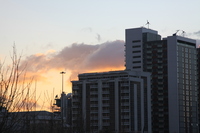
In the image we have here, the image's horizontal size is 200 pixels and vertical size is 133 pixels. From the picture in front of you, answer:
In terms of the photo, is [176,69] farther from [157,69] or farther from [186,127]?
[186,127]

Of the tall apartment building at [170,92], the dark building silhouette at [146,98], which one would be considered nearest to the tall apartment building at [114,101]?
the dark building silhouette at [146,98]

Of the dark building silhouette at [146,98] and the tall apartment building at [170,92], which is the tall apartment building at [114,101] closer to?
the dark building silhouette at [146,98]

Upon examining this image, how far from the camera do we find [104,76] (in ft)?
561

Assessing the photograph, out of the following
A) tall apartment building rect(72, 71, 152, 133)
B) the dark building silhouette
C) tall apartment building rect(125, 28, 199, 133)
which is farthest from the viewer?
tall apartment building rect(125, 28, 199, 133)

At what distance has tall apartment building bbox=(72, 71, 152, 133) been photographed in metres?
160

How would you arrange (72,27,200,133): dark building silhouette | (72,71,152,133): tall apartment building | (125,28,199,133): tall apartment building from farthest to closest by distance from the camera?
(125,28,199,133): tall apartment building → (72,27,200,133): dark building silhouette → (72,71,152,133): tall apartment building

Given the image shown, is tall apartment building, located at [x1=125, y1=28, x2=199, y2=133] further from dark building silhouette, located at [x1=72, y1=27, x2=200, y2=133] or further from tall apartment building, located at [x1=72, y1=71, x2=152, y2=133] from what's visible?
tall apartment building, located at [x1=72, y1=71, x2=152, y2=133]

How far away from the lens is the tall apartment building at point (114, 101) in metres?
160

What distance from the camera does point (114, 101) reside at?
16262 cm

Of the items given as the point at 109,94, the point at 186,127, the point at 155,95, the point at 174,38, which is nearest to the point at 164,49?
the point at 174,38

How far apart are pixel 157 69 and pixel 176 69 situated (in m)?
7.90

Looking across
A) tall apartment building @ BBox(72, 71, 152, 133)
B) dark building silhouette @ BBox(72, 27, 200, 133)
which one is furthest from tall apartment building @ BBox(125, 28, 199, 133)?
tall apartment building @ BBox(72, 71, 152, 133)

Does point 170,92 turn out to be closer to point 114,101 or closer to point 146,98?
point 146,98

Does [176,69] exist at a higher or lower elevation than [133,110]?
higher
